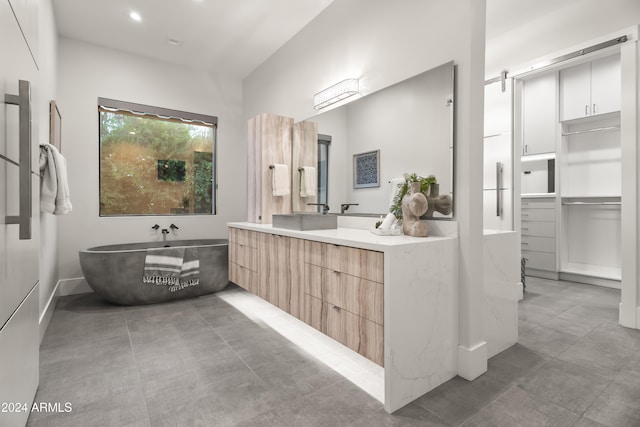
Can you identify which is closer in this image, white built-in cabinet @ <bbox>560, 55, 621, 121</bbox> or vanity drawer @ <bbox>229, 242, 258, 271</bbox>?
vanity drawer @ <bbox>229, 242, 258, 271</bbox>

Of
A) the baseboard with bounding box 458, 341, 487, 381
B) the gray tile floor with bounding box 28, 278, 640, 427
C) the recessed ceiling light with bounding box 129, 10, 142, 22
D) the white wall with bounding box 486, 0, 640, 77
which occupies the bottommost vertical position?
the gray tile floor with bounding box 28, 278, 640, 427

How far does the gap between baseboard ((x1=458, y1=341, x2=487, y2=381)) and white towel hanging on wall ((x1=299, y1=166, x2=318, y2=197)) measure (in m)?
1.82

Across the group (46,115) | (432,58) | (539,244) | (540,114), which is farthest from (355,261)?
(540,114)

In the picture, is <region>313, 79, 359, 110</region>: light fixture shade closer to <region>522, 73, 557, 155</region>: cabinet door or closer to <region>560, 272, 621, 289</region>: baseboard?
<region>522, 73, 557, 155</region>: cabinet door

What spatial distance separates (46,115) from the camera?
113 inches

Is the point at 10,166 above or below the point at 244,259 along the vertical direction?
above

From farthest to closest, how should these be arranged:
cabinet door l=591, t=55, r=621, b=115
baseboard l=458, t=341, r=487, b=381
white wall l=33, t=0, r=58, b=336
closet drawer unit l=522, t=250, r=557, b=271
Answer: closet drawer unit l=522, t=250, r=557, b=271
cabinet door l=591, t=55, r=621, b=115
white wall l=33, t=0, r=58, b=336
baseboard l=458, t=341, r=487, b=381

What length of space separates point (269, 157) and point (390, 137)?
4.96ft

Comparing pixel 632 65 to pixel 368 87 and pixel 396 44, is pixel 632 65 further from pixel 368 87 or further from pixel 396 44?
pixel 368 87

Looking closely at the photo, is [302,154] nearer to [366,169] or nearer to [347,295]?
[366,169]

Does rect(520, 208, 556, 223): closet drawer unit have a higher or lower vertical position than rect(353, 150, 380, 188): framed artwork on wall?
lower

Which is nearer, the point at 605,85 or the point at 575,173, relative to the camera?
the point at 605,85

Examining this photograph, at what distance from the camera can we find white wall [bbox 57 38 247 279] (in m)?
3.71

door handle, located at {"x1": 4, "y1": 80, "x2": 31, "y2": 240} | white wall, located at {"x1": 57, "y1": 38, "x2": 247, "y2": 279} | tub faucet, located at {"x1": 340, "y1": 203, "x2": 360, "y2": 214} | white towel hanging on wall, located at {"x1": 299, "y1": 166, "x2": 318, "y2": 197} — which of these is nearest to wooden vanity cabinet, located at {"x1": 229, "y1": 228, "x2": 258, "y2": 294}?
white towel hanging on wall, located at {"x1": 299, "y1": 166, "x2": 318, "y2": 197}
